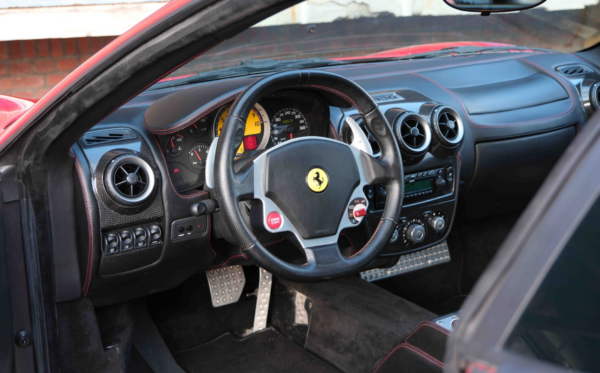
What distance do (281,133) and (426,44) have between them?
1.61 meters

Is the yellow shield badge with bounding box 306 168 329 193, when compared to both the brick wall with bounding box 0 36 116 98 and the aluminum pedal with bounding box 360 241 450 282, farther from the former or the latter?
the brick wall with bounding box 0 36 116 98

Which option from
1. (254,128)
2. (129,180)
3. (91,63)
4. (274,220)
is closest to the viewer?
(91,63)

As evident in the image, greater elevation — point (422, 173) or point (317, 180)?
point (317, 180)

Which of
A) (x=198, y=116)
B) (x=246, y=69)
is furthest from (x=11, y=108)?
(x=246, y=69)

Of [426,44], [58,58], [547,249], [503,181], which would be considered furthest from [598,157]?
[58,58]

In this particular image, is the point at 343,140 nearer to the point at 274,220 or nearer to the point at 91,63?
the point at 274,220

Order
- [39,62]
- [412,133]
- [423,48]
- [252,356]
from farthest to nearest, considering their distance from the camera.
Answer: [39,62] < [423,48] < [252,356] < [412,133]

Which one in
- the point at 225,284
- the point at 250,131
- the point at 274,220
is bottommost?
the point at 225,284

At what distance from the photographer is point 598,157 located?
1.97 ft

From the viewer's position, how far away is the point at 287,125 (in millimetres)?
1971

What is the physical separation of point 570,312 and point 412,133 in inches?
58.6

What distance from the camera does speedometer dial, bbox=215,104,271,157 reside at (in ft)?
6.11

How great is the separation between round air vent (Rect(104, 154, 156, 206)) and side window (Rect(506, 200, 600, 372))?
1.34 meters

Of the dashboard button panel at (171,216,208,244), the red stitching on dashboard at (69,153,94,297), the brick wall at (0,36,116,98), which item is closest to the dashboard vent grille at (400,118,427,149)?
the dashboard button panel at (171,216,208,244)
